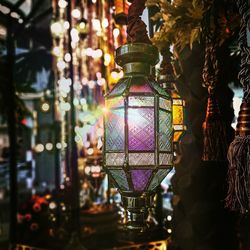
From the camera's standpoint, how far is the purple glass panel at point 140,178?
220cm

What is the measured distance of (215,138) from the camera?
8.92ft

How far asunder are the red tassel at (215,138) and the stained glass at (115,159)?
0.79 meters

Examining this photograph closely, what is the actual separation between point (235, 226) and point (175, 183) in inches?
28.9

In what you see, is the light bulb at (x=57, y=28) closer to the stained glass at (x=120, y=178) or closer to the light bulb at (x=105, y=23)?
the light bulb at (x=105, y=23)

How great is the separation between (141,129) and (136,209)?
499mm

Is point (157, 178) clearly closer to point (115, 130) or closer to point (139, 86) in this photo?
point (115, 130)

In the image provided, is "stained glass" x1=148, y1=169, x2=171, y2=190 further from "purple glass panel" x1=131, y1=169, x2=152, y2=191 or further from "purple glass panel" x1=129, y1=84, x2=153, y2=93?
"purple glass panel" x1=129, y1=84, x2=153, y2=93

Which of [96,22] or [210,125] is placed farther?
[96,22]

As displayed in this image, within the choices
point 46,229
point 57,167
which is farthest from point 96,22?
point 46,229

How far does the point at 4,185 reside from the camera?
75.8 feet

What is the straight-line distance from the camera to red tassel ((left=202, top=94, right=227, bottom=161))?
2691mm

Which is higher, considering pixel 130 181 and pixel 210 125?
pixel 210 125

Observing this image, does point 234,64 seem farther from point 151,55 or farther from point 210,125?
point 151,55

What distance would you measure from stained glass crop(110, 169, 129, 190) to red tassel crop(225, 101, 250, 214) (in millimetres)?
589
